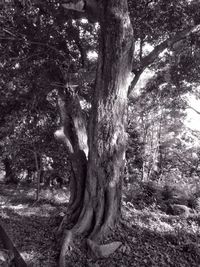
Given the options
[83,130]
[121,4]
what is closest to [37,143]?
[83,130]

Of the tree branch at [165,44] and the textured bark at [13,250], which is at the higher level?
the tree branch at [165,44]

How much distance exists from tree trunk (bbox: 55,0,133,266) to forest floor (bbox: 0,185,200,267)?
0.47 meters

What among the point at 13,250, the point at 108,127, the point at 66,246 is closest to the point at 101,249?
the point at 66,246

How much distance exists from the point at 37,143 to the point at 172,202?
16.9 ft

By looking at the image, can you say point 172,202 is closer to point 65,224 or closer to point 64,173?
point 65,224

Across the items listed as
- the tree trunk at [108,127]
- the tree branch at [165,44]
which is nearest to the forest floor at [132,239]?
the tree trunk at [108,127]

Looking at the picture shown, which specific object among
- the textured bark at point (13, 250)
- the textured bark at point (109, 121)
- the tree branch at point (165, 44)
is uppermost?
the tree branch at point (165, 44)

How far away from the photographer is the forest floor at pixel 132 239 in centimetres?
477

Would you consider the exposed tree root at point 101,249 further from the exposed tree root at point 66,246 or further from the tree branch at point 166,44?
the tree branch at point 166,44

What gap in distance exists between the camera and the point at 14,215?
7.36 m

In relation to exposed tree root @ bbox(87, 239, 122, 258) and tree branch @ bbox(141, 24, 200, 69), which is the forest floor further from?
tree branch @ bbox(141, 24, 200, 69)

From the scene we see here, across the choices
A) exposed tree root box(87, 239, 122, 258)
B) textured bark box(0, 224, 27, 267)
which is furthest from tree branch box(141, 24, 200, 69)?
textured bark box(0, 224, 27, 267)

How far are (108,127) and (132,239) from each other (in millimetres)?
2435

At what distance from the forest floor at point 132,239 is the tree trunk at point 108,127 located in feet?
1.55
